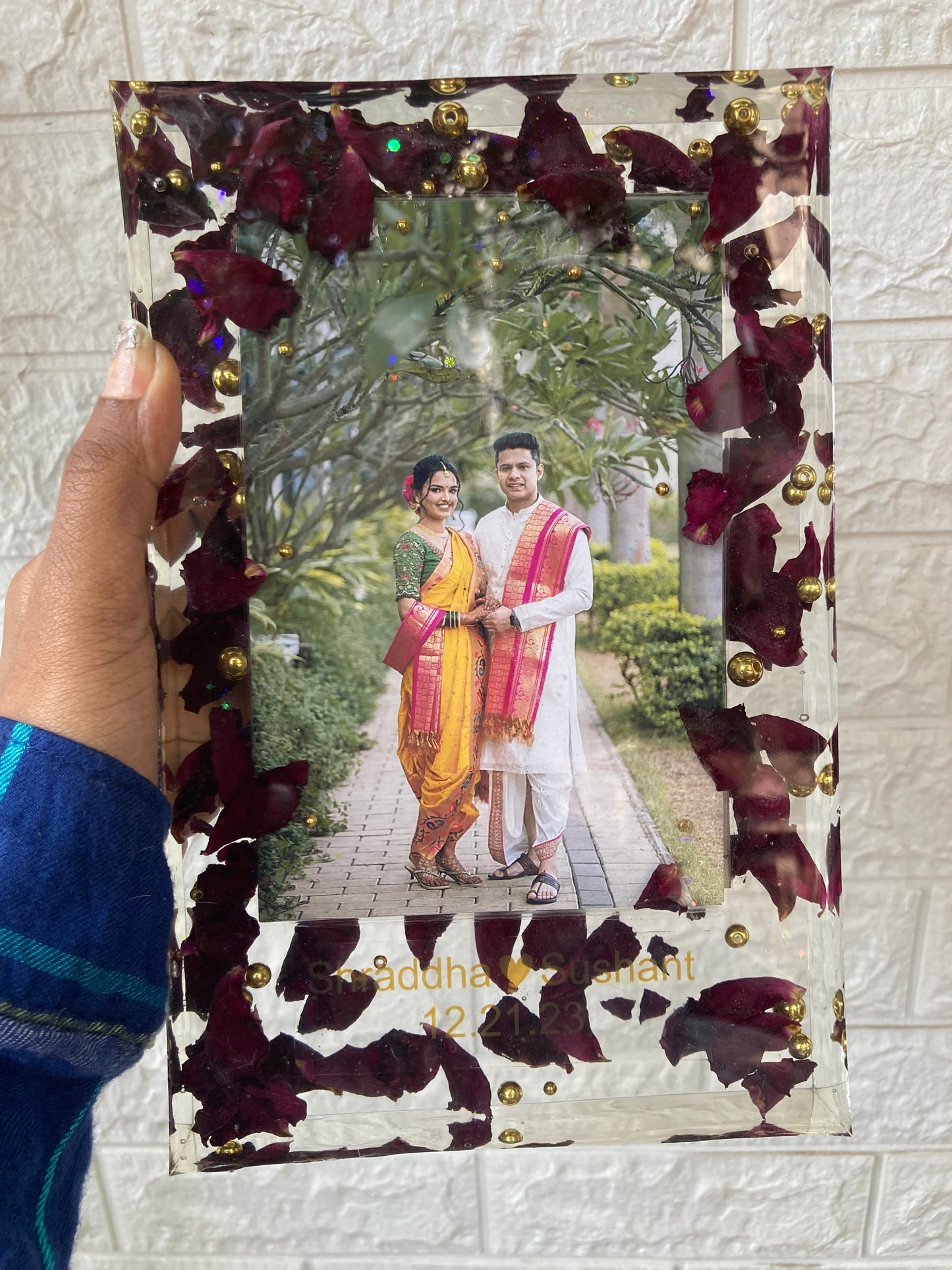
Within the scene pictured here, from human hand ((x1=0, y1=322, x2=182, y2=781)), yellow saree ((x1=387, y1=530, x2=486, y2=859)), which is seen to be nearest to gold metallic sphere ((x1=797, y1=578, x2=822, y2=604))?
yellow saree ((x1=387, y1=530, x2=486, y2=859))

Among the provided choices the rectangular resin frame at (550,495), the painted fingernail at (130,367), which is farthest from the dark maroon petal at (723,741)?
the painted fingernail at (130,367)

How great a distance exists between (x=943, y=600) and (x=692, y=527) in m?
0.15


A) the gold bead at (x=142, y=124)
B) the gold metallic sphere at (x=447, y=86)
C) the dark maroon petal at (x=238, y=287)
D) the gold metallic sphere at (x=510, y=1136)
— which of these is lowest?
the gold metallic sphere at (x=510, y=1136)

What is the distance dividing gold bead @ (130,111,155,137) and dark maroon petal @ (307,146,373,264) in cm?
5

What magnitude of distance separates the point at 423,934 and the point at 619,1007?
0.07 m

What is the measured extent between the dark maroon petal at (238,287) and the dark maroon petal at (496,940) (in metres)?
0.21

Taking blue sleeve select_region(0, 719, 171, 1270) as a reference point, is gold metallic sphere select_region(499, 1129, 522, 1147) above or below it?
below

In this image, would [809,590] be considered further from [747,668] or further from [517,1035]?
[517,1035]

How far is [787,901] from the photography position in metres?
0.30

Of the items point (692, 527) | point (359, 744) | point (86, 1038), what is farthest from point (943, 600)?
point (86, 1038)

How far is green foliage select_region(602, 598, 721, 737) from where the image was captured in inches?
11.6

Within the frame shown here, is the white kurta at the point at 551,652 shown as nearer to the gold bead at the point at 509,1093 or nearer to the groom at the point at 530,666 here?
the groom at the point at 530,666

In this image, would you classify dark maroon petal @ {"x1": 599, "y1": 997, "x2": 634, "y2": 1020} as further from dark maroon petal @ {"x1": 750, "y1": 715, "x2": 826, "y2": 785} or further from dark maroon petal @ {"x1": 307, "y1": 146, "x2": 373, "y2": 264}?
dark maroon petal @ {"x1": 307, "y1": 146, "x2": 373, "y2": 264}

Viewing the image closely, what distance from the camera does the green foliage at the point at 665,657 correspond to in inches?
11.6
